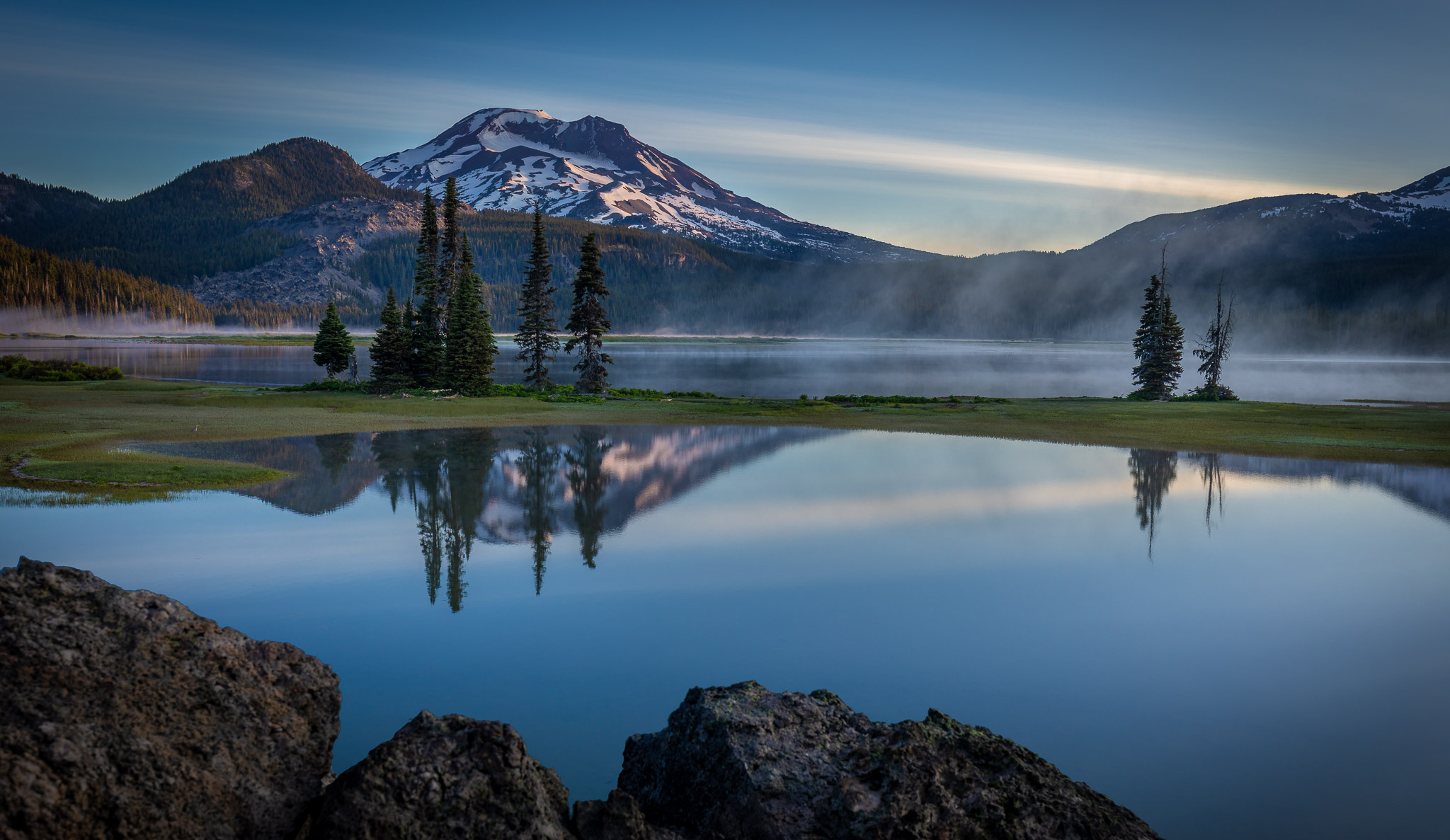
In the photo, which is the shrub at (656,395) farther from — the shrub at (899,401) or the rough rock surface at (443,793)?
the rough rock surface at (443,793)

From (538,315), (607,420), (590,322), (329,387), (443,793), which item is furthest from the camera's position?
(538,315)

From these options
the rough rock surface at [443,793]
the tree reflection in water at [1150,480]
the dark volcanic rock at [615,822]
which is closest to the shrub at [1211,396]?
the tree reflection in water at [1150,480]

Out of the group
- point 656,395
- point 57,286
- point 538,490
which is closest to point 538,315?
point 656,395

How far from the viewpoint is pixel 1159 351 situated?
2239 inches

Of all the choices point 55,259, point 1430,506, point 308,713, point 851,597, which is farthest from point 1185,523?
point 55,259

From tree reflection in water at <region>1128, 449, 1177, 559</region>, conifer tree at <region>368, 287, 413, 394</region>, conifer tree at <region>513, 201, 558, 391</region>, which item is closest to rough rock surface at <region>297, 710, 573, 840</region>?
tree reflection in water at <region>1128, 449, 1177, 559</region>

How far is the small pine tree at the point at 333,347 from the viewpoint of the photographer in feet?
188

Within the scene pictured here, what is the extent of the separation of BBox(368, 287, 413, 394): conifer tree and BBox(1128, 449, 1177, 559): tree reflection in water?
3877 cm

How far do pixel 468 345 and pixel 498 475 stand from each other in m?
28.7

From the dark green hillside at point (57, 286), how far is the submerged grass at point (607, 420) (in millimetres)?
155072

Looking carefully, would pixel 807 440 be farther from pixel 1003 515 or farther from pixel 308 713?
pixel 308 713

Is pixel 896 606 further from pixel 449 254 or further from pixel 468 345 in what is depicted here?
pixel 449 254

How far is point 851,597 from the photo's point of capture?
40.8ft

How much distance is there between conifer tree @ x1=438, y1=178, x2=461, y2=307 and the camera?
55594 millimetres
